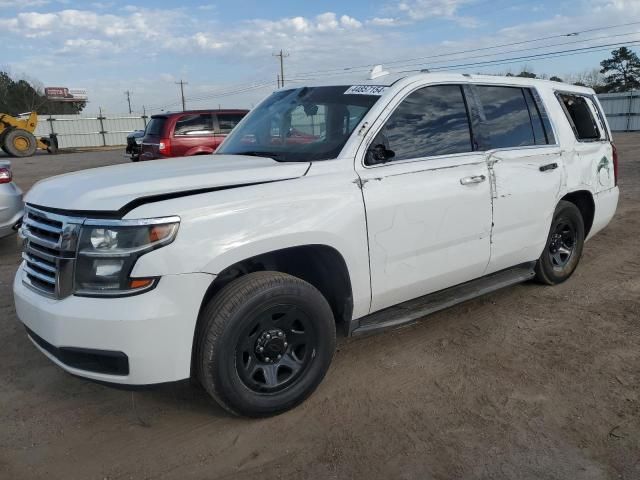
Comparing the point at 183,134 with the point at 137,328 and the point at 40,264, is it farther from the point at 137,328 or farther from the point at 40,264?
the point at 137,328

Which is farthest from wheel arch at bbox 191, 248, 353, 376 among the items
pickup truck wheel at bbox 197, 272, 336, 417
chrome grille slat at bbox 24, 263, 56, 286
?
chrome grille slat at bbox 24, 263, 56, 286

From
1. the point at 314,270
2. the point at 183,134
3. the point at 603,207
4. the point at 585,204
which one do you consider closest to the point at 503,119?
the point at 585,204

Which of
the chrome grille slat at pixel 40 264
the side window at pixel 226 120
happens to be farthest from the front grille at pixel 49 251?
the side window at pixel 226 120

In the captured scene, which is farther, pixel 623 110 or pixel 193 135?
pixel 623 110

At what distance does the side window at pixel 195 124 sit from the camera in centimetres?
1199

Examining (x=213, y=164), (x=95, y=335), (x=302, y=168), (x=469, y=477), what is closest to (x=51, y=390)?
(x=95, y=335)

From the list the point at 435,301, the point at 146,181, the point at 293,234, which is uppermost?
the point at 146,181

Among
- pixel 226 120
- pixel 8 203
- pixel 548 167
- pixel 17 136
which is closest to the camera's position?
pixel 548 167

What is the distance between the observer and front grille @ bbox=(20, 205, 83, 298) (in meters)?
2.61

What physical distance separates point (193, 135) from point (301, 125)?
8.88 meters

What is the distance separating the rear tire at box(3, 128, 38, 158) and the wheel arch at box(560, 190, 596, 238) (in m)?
27.4

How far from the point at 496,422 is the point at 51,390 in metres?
2.78

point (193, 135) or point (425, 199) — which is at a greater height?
point (193, 135)

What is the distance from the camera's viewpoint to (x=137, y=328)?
2525 mm
